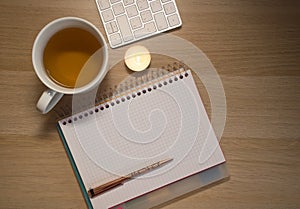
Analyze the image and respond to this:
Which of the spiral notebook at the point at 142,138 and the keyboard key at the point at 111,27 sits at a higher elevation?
the keyboard key at the point at 111,27

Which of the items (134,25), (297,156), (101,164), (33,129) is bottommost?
(297,156)

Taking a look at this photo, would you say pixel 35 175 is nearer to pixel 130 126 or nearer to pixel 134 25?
pixel 130 126

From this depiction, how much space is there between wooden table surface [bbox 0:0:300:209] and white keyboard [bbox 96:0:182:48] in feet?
0.06

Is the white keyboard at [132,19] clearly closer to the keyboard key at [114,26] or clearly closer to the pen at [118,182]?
the keyboard key at [114,26]

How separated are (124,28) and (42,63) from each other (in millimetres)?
161

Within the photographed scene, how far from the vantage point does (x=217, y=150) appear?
0.73 meters

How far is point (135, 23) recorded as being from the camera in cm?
72

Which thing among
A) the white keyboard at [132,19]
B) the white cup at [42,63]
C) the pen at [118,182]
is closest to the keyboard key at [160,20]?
the white keyboard at [132,19]

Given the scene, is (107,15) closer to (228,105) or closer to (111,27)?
(111,27)

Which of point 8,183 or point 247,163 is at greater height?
point 8,183

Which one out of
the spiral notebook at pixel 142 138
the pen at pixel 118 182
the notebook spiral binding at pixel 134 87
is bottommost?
the pen at pixel 118 182

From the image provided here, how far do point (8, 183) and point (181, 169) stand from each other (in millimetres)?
314

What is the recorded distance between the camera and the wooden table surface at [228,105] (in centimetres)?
72

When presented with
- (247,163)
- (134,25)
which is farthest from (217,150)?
(134,25)
